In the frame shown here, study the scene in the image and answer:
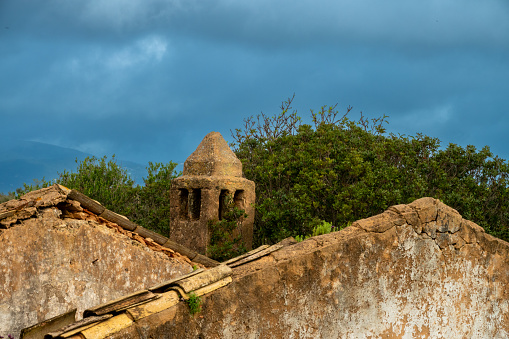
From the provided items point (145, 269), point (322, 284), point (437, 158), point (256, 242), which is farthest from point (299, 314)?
point (437, 158)

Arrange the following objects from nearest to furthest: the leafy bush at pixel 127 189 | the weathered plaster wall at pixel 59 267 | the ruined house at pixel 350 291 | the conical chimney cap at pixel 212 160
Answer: the ruined house at pixel 350 291, the weathered plaster wall at pixel 59 267, the conical chimney cap at pixel 212 160, the leafy bush at pixel 127 189

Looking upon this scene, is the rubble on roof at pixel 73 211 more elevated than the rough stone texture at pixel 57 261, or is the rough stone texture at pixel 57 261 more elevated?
the rubble on roof at pixel 73 211

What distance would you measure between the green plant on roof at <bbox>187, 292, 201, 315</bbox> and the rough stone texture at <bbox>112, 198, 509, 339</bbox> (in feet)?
0.19

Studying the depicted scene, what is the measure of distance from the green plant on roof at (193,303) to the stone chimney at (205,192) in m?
8.56

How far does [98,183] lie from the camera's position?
2406 cm

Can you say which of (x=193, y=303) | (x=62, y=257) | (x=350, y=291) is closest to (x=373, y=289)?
(x=350, y=291)

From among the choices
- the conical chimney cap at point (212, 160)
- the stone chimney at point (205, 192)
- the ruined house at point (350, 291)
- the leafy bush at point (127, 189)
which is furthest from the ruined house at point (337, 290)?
the leafy bush at point (127, 189)

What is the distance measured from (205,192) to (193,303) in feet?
28.7

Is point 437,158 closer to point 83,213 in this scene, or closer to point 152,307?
point 83,213

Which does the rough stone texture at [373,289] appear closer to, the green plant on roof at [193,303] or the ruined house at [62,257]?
the green plant on roof at [193,303]

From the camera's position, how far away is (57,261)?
8758mm

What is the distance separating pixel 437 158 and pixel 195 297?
15.0 m

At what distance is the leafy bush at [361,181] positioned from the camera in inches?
660

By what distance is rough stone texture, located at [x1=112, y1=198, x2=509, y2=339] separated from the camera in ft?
18.8
